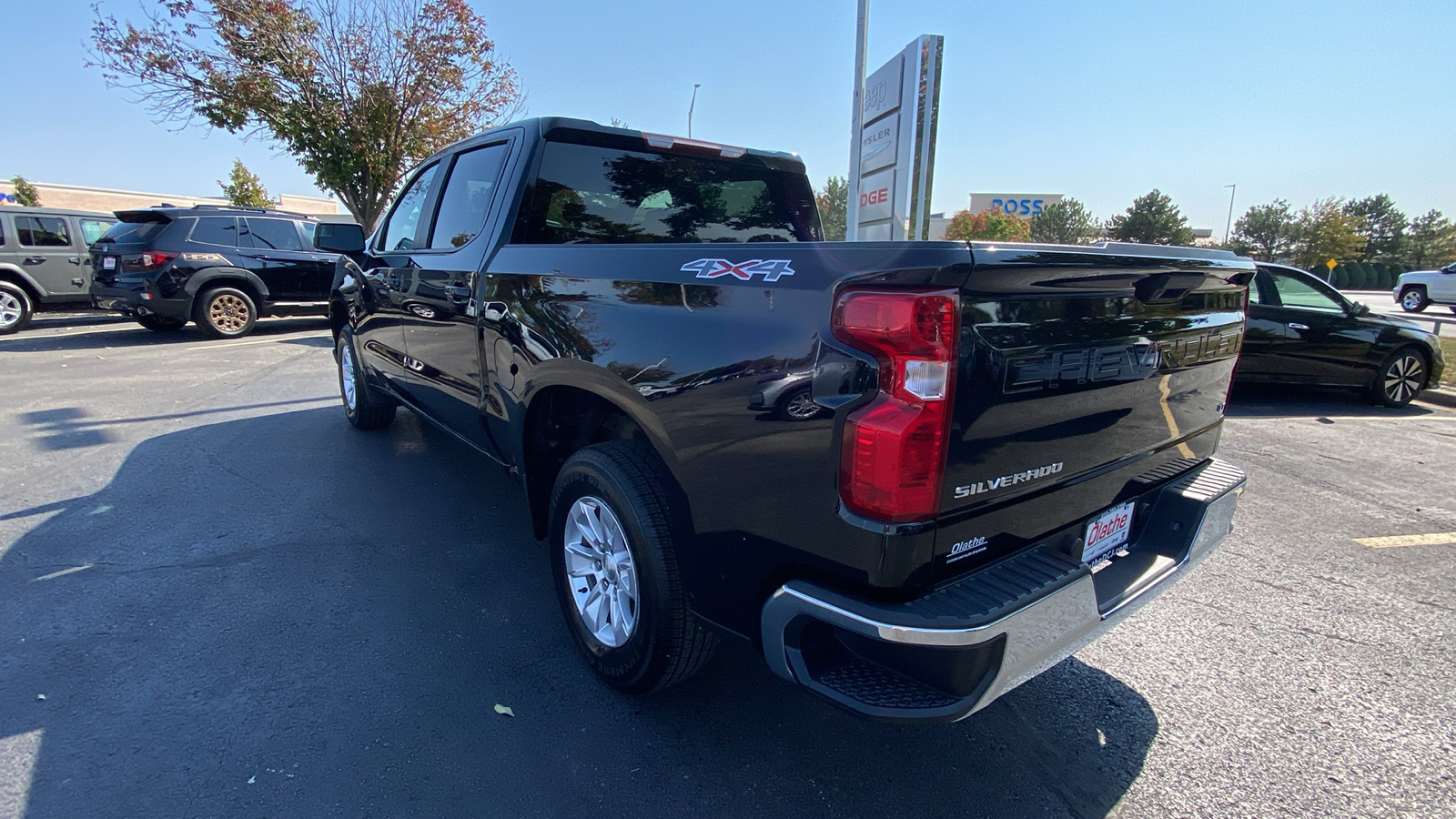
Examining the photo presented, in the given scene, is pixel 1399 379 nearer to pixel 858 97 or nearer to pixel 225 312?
pixel 858 97

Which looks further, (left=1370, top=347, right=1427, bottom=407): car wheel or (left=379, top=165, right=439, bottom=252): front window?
(left=1370, top=347, right=1427, bottom=407): car wheel

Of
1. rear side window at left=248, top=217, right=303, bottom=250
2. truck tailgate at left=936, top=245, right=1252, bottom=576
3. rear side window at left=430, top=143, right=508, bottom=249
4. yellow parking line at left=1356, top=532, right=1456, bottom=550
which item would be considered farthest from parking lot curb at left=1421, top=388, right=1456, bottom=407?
rear side window at left=248, top=217, right=303, bottom=250

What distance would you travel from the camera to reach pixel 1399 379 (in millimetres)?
7582

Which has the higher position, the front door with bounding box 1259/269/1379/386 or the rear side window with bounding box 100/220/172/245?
the rear side window with bounding box 100/220/172/245

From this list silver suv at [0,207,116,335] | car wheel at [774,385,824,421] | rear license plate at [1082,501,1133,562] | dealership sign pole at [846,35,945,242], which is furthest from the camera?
silver suv at [0,207,116,335]

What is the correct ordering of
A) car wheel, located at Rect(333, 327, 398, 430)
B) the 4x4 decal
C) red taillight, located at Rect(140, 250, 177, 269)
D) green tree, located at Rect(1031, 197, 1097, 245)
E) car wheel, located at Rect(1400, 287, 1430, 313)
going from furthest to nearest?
green tree, located at Rect(1031, 197, 1097, 245) < car wheel, located at Rect(1400, 287, 1430, 313) < red taillight, located at Rect(140, 250, 177, 269) < car wheel, located at Rect(333, 327, 398, 430) < the 4x4 decal

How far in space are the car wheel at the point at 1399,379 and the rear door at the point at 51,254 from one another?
1874 centimetres

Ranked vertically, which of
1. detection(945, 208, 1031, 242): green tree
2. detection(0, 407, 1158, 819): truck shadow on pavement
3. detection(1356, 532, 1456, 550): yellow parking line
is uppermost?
detection(945, 208, 1031, 242): green tree

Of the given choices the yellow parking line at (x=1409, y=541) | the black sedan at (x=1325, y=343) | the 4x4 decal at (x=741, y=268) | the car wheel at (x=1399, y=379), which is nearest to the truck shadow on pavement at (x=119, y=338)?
the 4x4 decal at (x=741, y=268)

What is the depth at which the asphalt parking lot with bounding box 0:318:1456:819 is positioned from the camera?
2.09 m

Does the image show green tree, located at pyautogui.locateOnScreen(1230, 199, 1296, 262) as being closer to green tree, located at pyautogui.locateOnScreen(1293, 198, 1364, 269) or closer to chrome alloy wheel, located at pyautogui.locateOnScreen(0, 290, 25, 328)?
green tree, located at pyautogui.locateOnScreen(1293, 198, 1364, 269)

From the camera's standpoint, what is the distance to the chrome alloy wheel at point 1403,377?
297 inches

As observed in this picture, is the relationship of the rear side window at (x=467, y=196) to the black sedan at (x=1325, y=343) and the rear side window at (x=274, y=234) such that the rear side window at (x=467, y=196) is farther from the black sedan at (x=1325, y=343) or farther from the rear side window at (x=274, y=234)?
the rear side window at (x=274, y=234)

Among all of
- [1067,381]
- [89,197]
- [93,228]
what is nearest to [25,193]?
[89,197]
